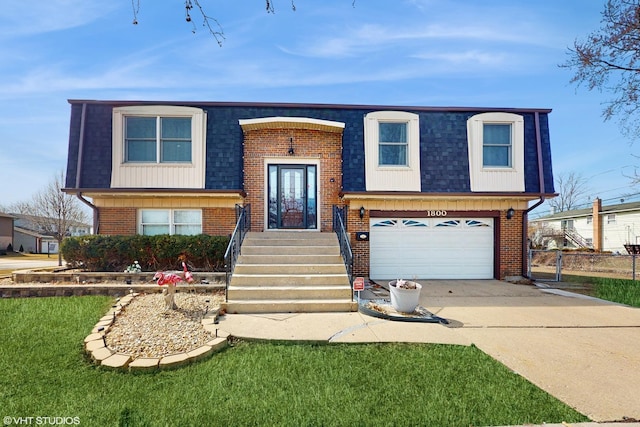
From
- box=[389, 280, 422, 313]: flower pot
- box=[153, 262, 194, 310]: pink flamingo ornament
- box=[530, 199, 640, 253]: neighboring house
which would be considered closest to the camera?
box=[153, 262, 194, 310]: pink flamingo ornament

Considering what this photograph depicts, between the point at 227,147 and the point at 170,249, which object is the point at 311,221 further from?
the point at 170,249

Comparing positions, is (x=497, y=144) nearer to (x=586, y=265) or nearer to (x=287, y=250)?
(x=287, y=250)

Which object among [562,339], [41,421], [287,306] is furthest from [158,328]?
[562,339]

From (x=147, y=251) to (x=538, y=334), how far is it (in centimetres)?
880

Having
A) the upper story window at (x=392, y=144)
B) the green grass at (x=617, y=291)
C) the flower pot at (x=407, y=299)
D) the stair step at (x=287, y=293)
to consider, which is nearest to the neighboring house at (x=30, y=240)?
→ the stair step at (x=287, y=293)

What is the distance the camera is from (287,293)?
644 centimetres

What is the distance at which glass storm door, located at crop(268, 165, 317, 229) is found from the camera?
10008 millimetres

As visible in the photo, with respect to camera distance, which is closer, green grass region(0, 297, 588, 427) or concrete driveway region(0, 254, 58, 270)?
green grass region(0, 297, 588, 427)

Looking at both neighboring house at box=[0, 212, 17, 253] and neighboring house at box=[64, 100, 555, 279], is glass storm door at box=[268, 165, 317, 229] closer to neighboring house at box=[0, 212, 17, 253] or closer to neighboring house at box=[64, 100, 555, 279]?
neighboring house at box=[64, 100, 555, 279]

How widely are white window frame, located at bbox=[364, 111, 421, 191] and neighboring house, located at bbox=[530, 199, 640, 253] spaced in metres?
21.5

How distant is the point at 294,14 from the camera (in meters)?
3.64

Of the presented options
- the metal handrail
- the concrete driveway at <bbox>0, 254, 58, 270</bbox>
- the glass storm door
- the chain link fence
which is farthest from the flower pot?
the concrete driveway at <bbox>0, 254, 58, 270</bbox>

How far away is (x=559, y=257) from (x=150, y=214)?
1365 cm

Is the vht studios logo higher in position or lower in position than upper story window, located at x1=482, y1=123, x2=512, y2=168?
lower
